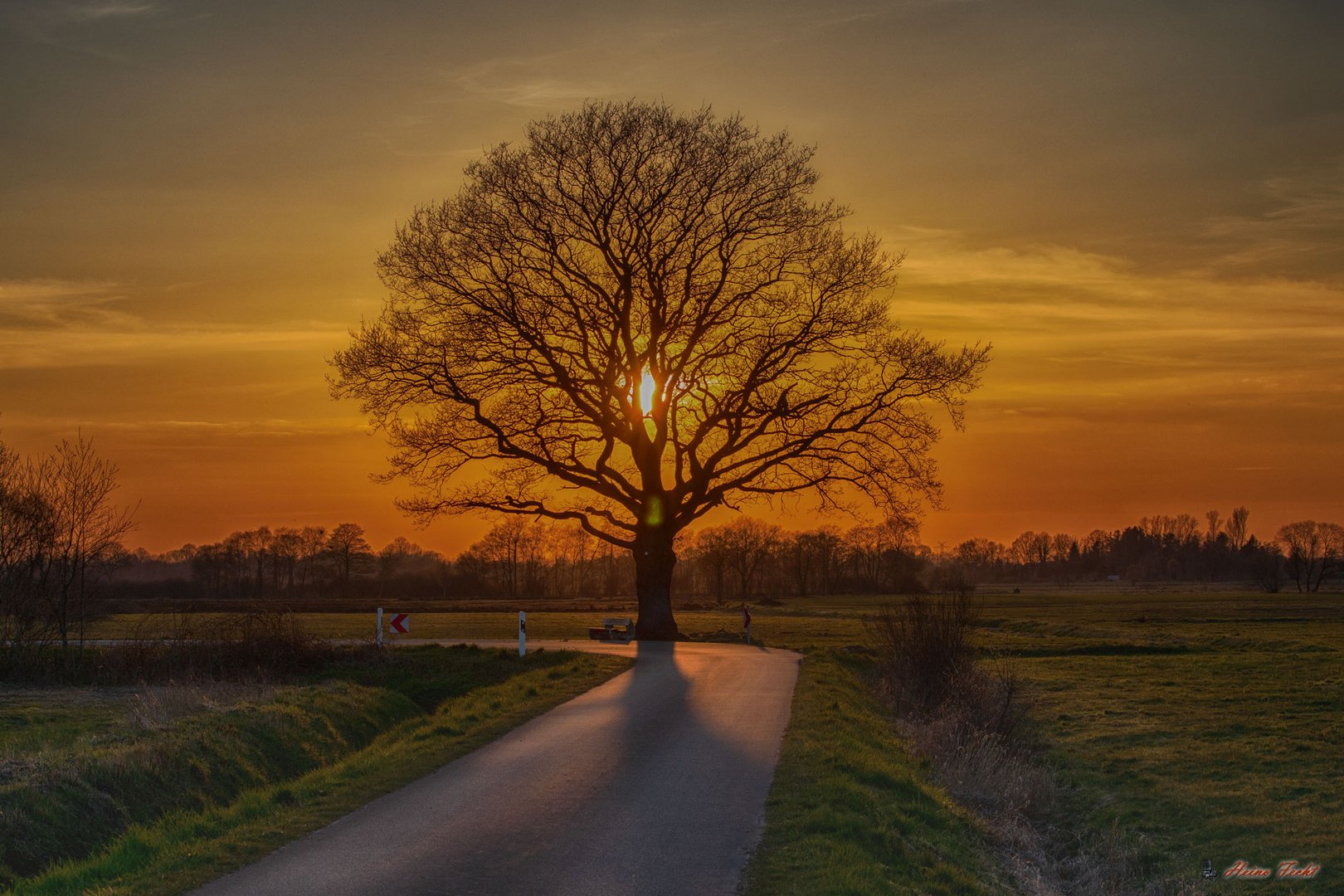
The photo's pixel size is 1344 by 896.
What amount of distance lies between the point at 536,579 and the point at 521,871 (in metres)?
136

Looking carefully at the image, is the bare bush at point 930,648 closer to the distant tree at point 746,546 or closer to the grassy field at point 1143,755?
the grassy field at point 1143,755

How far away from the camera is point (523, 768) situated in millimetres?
13539

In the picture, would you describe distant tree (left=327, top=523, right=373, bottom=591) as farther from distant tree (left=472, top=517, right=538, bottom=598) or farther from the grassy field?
the grassy field

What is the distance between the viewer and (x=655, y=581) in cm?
3597

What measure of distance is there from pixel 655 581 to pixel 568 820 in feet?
82.1

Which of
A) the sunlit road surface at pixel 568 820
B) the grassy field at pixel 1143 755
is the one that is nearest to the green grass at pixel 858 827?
the grassy field at pixel 1143 755

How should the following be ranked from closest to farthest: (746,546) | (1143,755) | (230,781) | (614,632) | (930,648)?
(230,781) < (1143,755) < (930,648) < (614,632) < (746,546)

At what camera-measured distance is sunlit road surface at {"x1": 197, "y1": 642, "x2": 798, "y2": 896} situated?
8.94 meters

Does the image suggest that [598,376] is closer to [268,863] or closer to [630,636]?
[630,636]

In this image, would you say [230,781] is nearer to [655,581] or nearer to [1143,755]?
[1143,755]

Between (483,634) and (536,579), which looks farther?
(536,579)

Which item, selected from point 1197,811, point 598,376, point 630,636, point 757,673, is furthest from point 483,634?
point 1197,811

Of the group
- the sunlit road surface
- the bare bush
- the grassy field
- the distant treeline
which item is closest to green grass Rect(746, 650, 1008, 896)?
the grassy field

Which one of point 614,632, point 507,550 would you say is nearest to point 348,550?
point 507,550
